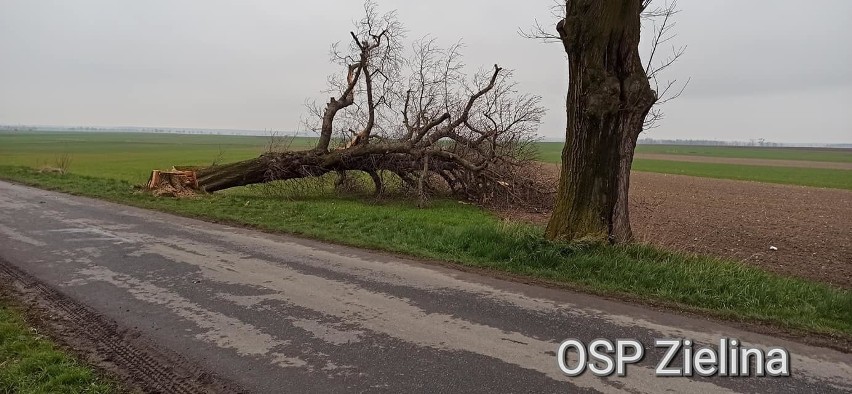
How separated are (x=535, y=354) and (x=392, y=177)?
1300 cm

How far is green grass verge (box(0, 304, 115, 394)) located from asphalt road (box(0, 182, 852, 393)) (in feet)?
2.20

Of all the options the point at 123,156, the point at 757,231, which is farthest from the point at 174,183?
the point at 123,156

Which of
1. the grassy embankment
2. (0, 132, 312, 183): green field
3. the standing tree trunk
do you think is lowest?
(0, 132, 312, 183): green field

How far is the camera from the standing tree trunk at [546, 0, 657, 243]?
751 cm

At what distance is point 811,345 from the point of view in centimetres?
460

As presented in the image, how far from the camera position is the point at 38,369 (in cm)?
396

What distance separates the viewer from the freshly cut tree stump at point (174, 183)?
49.8 ft

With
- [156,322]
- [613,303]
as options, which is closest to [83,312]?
[156,322]

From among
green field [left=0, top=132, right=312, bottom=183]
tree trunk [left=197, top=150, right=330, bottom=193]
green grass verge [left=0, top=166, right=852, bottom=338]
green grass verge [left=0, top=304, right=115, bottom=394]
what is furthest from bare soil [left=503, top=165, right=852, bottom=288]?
green field [left=0, top=132, right=312, bottom=183]

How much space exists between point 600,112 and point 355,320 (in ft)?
16.0

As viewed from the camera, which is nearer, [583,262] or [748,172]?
[583,262]

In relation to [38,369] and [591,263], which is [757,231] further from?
[38,369]

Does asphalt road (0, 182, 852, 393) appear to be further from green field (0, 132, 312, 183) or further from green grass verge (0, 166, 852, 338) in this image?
green field (0, 132, 312, 183)

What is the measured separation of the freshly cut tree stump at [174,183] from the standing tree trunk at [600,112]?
1184cm
